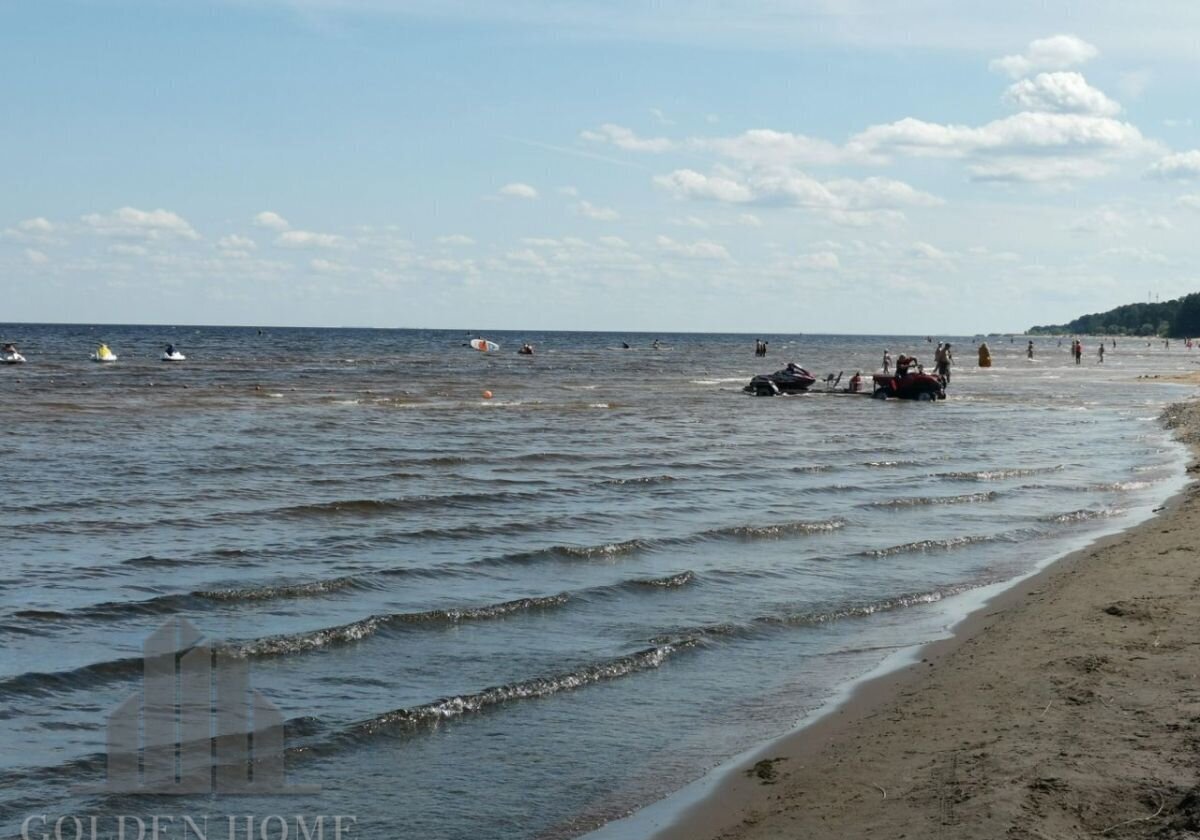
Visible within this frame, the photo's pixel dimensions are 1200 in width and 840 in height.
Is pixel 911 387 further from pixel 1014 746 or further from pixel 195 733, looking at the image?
pixel 195 733

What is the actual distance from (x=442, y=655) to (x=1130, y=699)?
5.77m

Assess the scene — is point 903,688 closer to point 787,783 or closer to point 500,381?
point 787,783

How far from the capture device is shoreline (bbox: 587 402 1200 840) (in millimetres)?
6676

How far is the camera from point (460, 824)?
759 cm

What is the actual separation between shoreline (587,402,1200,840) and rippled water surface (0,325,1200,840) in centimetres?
45

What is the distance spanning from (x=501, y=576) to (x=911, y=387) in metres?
36.3

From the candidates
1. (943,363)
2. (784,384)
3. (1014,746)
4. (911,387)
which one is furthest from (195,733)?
(943,363)

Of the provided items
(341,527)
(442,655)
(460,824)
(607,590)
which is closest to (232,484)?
(341,527)

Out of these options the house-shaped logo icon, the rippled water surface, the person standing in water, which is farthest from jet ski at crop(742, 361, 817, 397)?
the house-shaped logo icon

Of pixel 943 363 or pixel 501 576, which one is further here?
pixel 943 363

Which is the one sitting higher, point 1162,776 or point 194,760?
point 1162,776

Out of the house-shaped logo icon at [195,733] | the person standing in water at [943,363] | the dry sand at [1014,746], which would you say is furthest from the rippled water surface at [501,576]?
the person standing in water at [943,363]

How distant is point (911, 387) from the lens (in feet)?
160

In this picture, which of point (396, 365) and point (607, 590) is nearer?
point (607, 590)
